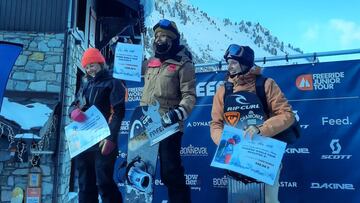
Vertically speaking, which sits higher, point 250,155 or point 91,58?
point 91,58

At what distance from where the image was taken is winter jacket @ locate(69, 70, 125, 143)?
368 cm

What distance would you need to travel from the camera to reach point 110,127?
361 centimetres

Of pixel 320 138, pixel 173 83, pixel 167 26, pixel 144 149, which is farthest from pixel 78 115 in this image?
pixel 320 138

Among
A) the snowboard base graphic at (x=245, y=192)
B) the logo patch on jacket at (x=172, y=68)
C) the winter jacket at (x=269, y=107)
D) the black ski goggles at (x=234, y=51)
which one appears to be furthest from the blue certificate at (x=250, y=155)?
the logo patch on jacket at (x=172, y=68)

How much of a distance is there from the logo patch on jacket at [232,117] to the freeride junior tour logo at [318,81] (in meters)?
1.05

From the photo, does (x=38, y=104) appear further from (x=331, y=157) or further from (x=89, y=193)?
(x=331, y=157)

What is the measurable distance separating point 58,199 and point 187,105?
4.99 metres

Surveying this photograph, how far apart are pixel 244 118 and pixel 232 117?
0.11 meters

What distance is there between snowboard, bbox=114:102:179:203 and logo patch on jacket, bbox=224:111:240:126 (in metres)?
0.42

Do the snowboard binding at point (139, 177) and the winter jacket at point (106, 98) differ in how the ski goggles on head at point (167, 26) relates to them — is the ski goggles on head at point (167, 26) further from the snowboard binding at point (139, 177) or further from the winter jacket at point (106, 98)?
→ the snowboard binding at point (139, 177)

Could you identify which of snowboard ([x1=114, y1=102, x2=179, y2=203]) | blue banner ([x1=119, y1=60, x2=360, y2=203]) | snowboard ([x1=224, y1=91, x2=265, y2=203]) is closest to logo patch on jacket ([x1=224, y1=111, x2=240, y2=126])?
snowboard ([x1=224, y1=91, x2=265, y2=203])

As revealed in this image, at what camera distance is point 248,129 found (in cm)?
309

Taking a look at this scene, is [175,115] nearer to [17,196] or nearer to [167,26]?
[167,26]

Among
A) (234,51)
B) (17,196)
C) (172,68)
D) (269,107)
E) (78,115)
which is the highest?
(234,51)
